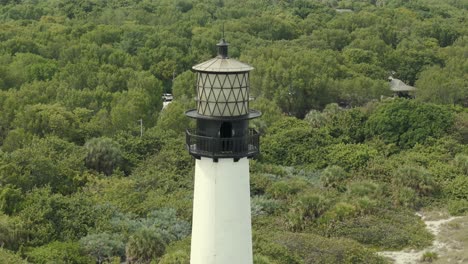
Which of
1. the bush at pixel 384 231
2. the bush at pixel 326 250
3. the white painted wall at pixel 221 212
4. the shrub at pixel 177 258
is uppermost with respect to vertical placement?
the white painted wall at pixel 221 212

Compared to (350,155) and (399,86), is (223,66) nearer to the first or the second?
(350,155)

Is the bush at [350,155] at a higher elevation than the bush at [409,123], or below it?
below

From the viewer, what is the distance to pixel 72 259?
74.7 feet

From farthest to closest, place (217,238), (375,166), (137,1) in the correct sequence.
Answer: (137,1)
(375,166)
(217,238)

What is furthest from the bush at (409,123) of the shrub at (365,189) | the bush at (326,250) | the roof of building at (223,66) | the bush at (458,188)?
the roof of building at (223,66)

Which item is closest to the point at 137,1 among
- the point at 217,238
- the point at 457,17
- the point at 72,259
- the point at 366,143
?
the point at 457,17

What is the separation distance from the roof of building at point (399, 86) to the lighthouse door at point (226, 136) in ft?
146

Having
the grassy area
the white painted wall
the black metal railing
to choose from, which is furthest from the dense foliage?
the black metal railing

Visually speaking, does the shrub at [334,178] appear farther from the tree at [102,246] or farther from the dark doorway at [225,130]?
the dark doorway at [225,130]

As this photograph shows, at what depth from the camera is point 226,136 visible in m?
12.6

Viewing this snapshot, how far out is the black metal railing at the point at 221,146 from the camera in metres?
12.4

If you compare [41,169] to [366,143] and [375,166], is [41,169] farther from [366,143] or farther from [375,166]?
[366,143]

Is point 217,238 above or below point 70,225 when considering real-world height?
above

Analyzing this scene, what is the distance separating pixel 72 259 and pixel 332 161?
1751cm
